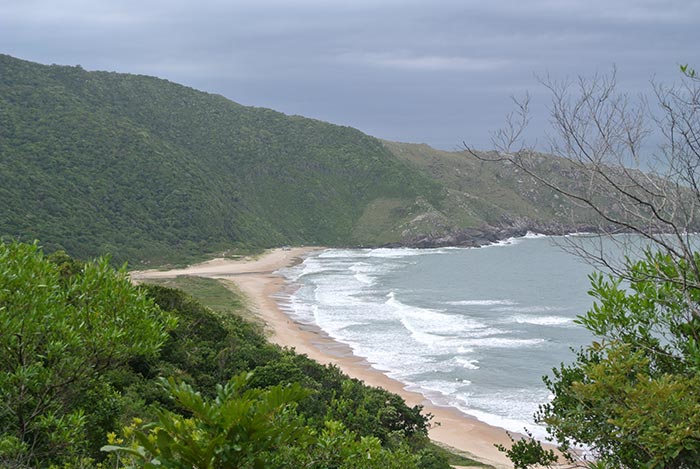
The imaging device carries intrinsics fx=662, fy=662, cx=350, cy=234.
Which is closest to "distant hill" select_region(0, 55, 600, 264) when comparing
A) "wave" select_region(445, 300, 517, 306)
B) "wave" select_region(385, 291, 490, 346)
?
"wave" select_region(445, 300, 517, 306)

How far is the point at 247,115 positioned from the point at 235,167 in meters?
22.2

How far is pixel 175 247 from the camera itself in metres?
78.5

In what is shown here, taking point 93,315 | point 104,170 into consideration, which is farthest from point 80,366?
point 104,170

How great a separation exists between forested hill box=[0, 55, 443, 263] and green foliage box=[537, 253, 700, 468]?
55.8 metres

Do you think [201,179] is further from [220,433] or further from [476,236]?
[220,433]

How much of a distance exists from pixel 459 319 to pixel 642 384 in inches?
1604

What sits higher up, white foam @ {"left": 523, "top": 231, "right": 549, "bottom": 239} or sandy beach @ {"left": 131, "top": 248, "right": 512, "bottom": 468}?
white foam @ {"left": 523, "top": 231, "right": 549, "bottom": 239}

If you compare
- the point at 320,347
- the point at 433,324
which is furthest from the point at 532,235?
the point at 320,347

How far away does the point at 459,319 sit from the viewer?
46.0 metres

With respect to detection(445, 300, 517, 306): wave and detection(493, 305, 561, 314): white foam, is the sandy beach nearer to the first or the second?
detection(445, 300, 517, 306): wave

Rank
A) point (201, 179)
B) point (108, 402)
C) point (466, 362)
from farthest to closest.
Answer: point (201, 179)
point (466, 362)
point (108, 402)

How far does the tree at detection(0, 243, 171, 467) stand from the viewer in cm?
690

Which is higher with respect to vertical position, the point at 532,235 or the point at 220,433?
the point at 532,235

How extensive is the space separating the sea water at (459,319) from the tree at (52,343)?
18.9ft
